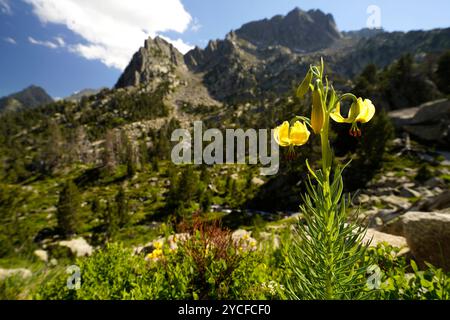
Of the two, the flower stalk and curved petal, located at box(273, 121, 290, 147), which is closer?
the flower stalk

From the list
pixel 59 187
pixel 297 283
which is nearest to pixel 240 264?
pixel 297 283

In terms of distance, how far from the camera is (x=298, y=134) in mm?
2109

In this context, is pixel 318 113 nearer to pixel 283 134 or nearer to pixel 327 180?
pixel 283 134

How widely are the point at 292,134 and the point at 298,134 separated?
49mm

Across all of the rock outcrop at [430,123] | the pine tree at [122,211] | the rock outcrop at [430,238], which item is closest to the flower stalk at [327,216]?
the rock outcrop at [430,238]

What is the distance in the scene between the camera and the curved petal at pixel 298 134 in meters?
2.09

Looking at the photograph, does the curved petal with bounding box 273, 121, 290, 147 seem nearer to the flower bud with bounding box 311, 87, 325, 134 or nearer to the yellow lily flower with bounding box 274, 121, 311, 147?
the yellow lily flower with bounding box 274, 121, 311, 147

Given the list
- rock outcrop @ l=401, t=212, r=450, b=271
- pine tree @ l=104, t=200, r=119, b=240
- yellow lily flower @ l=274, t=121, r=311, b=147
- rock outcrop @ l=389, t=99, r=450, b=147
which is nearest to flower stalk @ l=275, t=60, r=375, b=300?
yellow lily flower @ l=274, t=121, r=311, b=147

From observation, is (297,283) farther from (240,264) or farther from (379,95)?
(379,95)

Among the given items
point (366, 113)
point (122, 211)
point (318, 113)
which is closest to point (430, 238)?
point (366, 113)

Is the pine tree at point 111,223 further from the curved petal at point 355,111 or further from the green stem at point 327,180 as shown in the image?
the curved petal at point 355,111

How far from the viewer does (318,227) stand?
2180 millimetres

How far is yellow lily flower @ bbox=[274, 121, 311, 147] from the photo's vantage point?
2.09 m
